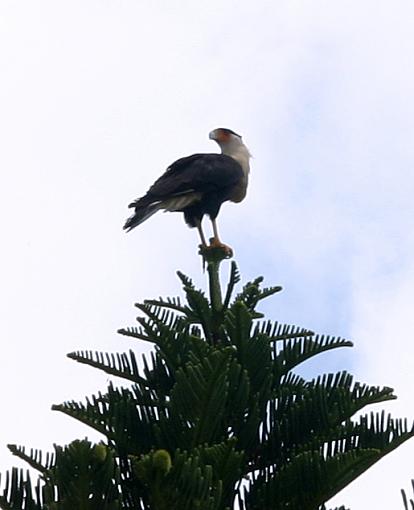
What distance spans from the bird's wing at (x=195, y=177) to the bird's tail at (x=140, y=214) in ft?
0.13

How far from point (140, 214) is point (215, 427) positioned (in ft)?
12.4

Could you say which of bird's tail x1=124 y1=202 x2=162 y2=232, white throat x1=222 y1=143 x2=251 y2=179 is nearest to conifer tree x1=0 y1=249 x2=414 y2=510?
bird's tail x1=124 y1=202 x2=162 y2=232

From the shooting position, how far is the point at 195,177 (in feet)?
29.6

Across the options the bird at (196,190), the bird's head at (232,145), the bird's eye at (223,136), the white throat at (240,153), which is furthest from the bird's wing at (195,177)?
the bird's eye at (223,136)

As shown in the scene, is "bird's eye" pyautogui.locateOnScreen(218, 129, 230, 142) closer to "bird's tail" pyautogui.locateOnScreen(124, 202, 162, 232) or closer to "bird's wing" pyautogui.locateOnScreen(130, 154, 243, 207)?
"bird's wing" pyautogui.locateOnScreen(130, 154, 243, 207)

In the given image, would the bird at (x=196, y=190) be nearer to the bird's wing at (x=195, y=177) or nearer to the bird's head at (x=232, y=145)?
the bird's wing at (x=195, y=177)

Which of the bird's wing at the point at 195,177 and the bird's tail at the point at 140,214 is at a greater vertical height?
the bird's wing at the point at 195,177

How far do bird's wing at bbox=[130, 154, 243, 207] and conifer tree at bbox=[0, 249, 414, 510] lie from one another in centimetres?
306

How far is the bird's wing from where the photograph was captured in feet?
28.5

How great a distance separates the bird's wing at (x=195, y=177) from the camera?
28.5 feet

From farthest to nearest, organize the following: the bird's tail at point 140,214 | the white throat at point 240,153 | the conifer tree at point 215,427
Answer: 1. the white throat at point 240,153
2. the bird's tail at point 140,214
3. the conifer tree at point 215,427

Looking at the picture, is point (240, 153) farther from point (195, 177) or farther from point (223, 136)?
point (195, 177)

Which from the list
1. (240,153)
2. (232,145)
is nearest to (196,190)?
(240,153)

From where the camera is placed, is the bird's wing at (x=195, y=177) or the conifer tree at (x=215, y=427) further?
the bird's wing at (x=195, y=177)
